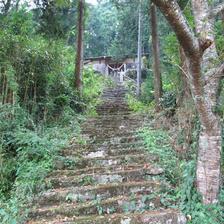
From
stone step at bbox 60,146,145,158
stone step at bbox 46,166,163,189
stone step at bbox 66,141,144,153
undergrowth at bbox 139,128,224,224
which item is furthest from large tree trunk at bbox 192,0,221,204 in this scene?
stone step at bbox 66,141,144,153

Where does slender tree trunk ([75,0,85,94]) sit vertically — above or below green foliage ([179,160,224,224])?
above

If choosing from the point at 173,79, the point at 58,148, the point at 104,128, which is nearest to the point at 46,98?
the point at 104,128

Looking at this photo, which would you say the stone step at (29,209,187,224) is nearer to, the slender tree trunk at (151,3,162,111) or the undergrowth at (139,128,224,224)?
the undergrowth at (139,128,224,224)

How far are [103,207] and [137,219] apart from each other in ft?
1.77

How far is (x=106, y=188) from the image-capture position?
457 cm

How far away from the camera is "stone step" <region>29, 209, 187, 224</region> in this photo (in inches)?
153

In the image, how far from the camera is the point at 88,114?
9992 mm

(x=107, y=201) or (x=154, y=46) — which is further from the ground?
(x=154, y=46)

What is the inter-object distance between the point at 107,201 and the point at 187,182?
1109 mm

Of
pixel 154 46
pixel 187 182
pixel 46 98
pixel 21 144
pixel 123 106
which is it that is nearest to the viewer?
pixel 187 182

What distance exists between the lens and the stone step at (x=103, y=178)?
4824 millimetres

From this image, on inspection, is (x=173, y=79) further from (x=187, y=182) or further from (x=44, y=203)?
(x=44, y=203)

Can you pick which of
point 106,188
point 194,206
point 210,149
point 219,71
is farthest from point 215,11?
point 106,188

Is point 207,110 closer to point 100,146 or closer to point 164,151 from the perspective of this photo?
point 164,151
